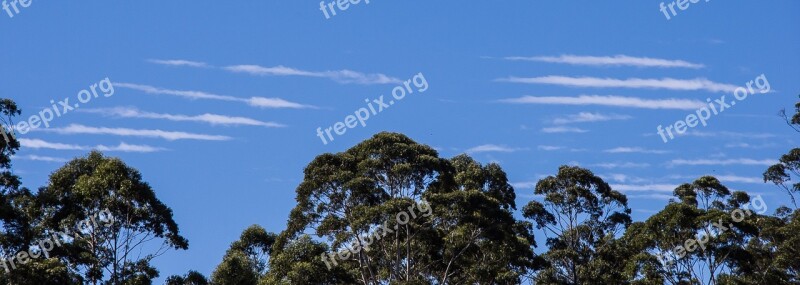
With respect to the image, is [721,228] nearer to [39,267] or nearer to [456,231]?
[456,231]

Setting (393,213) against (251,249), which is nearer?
(393,213)

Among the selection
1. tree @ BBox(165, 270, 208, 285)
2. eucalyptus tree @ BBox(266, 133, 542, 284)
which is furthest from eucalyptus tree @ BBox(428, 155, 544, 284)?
tree @ BBox(165, 270, 208, 285)

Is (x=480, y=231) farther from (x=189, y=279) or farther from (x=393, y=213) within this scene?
(x=189, y=279)

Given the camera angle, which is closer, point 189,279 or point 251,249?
point 189,279

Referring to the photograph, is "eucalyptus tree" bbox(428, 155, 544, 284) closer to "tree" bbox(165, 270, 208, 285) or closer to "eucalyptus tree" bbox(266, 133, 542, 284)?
"eucalyptus tree" bbox(266, 133, 542, 284)

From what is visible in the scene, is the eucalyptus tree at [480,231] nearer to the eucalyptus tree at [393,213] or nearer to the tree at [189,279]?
the eucalyptus tree at [393,213]

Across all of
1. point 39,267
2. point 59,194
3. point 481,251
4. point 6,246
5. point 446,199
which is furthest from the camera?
point 481,251

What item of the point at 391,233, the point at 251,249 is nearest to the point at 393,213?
the point at 391,233

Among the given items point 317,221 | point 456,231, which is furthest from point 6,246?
point 456,231

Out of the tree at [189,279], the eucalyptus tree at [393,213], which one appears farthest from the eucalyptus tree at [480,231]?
the tree at [189,279]

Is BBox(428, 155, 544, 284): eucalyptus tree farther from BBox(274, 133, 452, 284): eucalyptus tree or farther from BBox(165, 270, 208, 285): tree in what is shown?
BBox(165, 270, 208, 285): tree

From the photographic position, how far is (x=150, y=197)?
4572 centimetres

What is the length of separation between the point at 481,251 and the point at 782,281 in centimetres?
2075

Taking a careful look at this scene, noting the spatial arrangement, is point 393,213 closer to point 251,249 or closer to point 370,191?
point 370,191
